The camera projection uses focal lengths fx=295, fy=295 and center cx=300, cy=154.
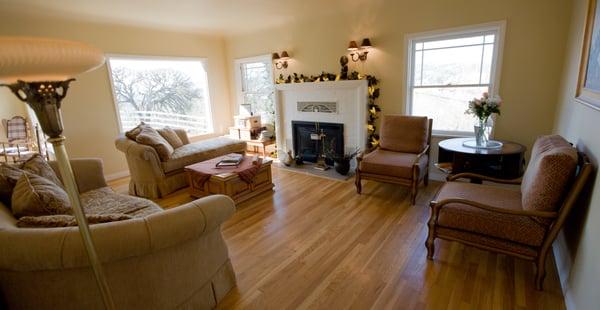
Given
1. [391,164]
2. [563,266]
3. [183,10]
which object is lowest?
[563,266]

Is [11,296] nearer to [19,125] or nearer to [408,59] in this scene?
[408,59]

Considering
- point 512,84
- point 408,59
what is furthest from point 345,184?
point 512,84

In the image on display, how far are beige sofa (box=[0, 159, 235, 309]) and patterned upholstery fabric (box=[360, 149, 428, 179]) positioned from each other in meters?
2.15

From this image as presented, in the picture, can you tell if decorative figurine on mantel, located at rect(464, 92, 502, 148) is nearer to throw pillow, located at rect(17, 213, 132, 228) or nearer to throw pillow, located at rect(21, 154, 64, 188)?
throw pillow, located at rect(17, 213, 132, 228)

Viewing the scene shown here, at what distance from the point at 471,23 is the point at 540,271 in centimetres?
281

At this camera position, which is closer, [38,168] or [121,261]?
[121,261]

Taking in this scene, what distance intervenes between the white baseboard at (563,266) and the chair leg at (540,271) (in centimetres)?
12

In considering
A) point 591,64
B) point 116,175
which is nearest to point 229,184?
point 116,175

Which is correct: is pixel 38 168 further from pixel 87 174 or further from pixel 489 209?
pixel 489 209

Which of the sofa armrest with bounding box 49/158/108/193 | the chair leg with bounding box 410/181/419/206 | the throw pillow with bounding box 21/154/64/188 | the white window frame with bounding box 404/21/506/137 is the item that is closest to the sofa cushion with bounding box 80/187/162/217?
the sofa armrest with bounding box 49/158/108/193

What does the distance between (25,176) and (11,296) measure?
804 mm

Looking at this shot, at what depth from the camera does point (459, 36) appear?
12.0 ft

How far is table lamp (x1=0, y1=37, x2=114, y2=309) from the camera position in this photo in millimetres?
676

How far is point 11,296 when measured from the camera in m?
1.44
